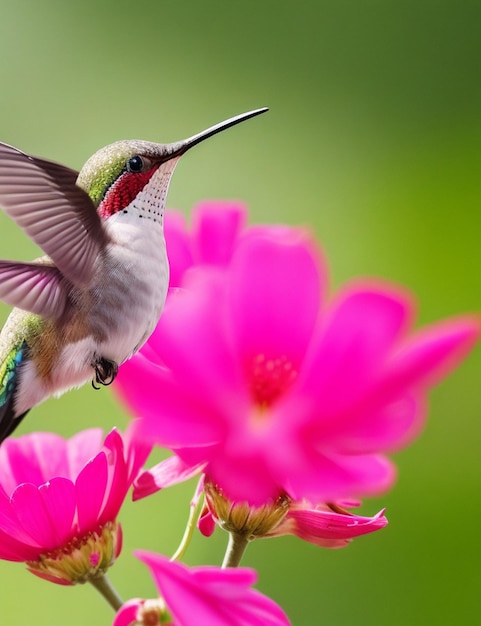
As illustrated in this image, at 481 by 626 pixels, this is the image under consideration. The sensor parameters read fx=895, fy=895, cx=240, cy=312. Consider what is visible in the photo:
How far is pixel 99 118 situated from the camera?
1722 millimetres

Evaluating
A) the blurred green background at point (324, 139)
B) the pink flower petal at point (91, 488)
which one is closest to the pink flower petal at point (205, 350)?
the pink flower petal at point (91, 488)

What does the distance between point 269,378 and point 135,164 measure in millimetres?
137

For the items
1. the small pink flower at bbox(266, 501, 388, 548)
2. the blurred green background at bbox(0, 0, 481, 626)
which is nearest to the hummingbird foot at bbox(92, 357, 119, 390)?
the small pink flower at bbox(266, 501, 388, 548)

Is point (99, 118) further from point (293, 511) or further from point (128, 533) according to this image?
point (293, 511)

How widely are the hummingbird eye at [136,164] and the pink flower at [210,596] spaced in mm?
162

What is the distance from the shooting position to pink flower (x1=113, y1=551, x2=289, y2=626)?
0.30m

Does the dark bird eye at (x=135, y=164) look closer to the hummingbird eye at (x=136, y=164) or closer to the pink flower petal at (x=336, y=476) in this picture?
the hummingbird eye at (x=136, y=164)

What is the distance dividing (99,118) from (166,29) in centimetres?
22

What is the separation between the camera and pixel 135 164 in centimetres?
38

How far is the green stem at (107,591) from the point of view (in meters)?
0.39

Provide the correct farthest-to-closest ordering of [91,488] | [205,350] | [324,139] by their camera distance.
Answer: [324,139] → [91,488] → [205,350]

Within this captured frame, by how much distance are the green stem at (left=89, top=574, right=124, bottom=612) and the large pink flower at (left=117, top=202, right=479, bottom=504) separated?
0.46ft

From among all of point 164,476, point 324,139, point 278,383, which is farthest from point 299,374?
point 324,139

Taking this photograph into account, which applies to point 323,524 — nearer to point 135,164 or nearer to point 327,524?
point 327,524
